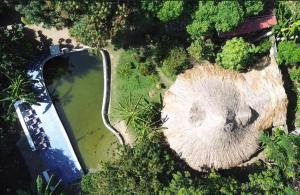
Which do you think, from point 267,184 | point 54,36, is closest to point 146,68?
point 54,36

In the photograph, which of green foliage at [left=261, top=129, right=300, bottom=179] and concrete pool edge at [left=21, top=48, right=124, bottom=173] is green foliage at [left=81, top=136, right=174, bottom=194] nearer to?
concrete pool edge at [left=21, top=48, right=124, bottom=173]

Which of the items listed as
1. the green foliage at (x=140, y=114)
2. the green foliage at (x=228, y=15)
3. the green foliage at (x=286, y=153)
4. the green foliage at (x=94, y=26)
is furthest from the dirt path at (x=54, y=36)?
the green foliage at (x=286, y=153)

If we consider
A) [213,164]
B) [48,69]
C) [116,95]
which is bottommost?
[213,164]

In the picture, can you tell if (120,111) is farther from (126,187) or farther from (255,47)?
(255,47)

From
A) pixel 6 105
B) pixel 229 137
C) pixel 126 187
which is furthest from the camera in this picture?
pixel 6 105

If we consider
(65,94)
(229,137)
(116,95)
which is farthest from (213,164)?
(65,94)

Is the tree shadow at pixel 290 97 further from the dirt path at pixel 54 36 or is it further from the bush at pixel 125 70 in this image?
the dirt path at pixel 54 36

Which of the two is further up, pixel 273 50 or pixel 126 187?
pixel 273 50
